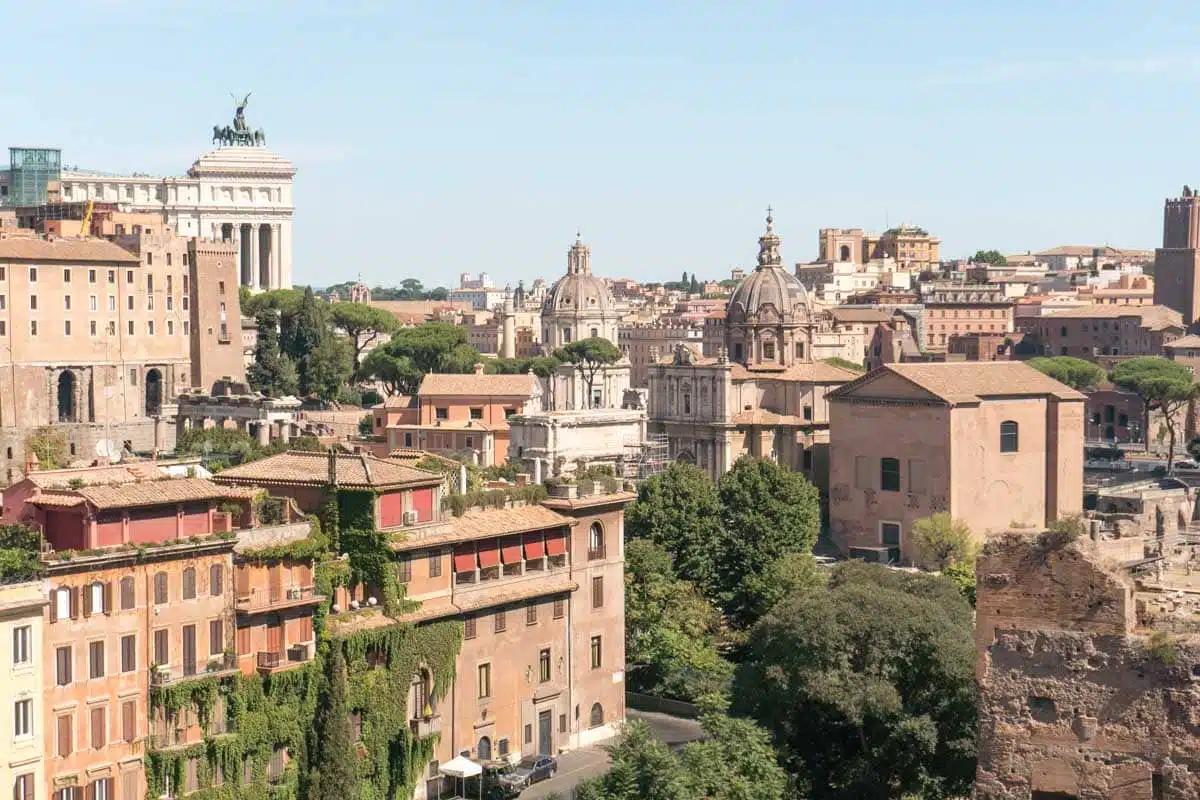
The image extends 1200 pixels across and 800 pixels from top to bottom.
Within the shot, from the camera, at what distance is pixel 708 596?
153 ft

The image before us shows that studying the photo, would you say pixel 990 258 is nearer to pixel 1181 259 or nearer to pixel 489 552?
pixel 1181 259

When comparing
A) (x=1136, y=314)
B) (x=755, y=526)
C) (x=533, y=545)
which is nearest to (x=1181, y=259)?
(x=1136, y=314)

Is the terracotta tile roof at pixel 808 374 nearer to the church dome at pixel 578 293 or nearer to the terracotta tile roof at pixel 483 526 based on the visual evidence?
the terracotta tile roof at pixel 483 526

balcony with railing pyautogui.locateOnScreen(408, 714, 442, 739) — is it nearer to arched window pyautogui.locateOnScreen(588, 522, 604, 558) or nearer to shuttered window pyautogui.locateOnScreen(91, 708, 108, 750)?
arched window pyautogui.locateOnScreen(588, 522, 604, 558)

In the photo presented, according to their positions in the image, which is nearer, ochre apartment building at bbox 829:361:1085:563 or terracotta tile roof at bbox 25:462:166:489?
terracotta tile roof at bbox 25:462:166:489

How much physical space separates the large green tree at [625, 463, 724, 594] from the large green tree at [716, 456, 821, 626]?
367 millimetres

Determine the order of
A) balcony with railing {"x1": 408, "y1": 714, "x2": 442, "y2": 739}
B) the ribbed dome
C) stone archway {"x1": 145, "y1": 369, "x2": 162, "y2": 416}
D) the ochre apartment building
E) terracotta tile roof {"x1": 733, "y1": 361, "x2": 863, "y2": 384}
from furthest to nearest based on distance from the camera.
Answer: the ribbed dome → stone archway {"x1": 145, "y1": 369, "x2": 162, "y2": 416} → terracotta tile roof {"x1": 733, "y1": 361, "x2": 863, "y2": 384} → the ochre apartment building → balcony with railing {"x1": 408, "y1": 714, "x2": 442, "y2": 739}

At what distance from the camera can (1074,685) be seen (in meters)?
21.9

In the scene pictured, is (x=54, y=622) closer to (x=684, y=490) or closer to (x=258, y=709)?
(x=258, y=709)

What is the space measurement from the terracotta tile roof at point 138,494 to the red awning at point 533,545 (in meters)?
6.56

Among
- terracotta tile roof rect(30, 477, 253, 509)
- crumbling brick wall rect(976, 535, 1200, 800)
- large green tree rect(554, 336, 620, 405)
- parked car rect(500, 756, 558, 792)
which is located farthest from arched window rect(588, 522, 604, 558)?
large green tree rect(554, 336, 620, 405)

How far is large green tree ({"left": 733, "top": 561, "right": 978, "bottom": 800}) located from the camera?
29.8 metres

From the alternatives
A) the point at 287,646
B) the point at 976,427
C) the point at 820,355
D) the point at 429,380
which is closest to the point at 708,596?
the point at 976,427

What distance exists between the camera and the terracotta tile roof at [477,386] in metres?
72.9
